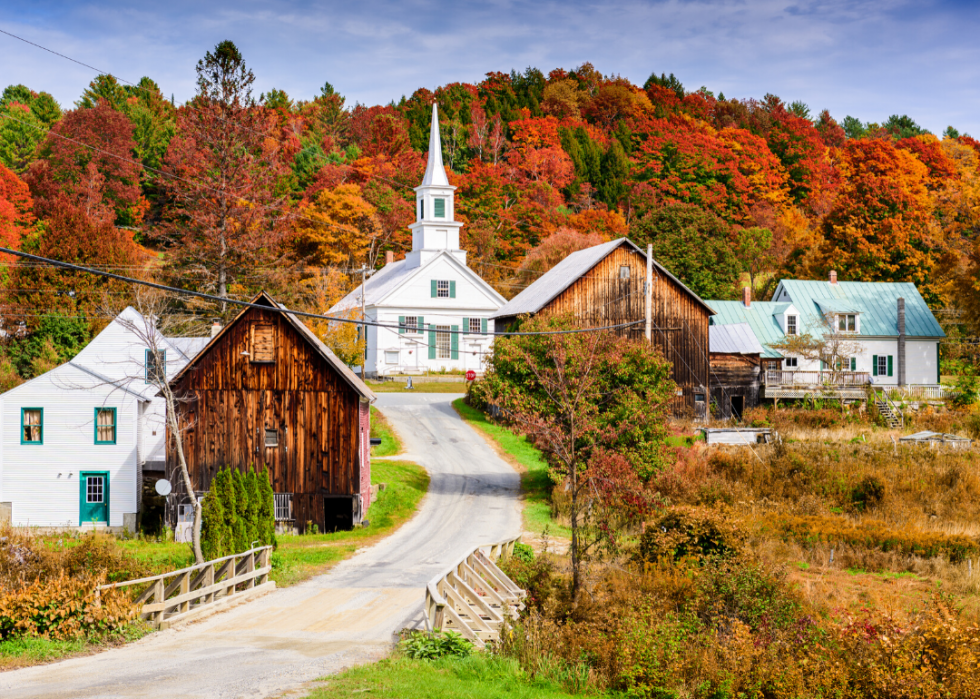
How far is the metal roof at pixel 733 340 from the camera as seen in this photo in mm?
48719

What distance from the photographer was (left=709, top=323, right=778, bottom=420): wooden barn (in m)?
47.8

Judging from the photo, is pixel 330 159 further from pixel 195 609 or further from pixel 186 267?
pixel 195 609

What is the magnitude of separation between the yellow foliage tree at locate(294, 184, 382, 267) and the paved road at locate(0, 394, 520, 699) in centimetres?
4218

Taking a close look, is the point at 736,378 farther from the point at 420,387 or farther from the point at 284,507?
the point at 284,507

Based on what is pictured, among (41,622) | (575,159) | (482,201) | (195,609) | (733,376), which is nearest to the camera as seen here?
(41,622)

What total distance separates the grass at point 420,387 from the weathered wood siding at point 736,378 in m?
16.2

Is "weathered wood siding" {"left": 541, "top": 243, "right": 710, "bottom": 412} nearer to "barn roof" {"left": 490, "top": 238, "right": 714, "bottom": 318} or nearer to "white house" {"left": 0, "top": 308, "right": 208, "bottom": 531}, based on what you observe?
"barn roof" {"left": 490, "top": 238, "right": 714, "bottom": 318}

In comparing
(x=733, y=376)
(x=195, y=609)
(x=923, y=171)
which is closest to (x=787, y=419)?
(x=733, y=376)

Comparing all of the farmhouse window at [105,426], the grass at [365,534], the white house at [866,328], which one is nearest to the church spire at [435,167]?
the white house at [866,328]

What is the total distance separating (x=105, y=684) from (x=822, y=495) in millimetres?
26916

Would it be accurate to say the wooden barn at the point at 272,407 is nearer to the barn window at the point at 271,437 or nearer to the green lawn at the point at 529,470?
the barn window at the point at 271,437

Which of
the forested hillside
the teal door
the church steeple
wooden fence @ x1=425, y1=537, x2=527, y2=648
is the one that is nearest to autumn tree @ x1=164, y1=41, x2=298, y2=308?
the forested hillside

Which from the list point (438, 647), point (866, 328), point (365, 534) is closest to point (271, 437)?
point (365, 534)

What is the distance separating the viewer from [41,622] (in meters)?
15.8
